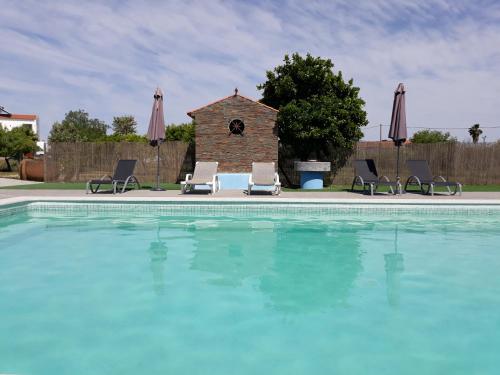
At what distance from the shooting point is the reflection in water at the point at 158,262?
16.4 feet

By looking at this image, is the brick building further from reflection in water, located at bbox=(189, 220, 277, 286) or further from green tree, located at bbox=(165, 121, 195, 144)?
green tree, located at bbox=(165, 121, 195, 144)

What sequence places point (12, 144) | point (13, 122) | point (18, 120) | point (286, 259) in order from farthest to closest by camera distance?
point (18, 120) → point (13, 122) → point (12, 144) → point (286, 259)

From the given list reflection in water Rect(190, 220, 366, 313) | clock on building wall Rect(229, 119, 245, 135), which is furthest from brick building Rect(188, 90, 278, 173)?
reflection in water Rect(190, 220, 366, 313)

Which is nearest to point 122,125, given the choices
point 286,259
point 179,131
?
point 179,131

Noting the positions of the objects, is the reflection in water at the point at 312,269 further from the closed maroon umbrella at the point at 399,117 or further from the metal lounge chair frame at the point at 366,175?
the closed maroon umbrella at the point at 399,117

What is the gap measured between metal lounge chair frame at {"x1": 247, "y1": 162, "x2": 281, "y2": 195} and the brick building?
2053 millimetres

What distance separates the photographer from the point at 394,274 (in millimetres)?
5516

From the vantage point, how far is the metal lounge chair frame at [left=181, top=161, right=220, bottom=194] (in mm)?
12570

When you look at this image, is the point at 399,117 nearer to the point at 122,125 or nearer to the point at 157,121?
the point at 157,121

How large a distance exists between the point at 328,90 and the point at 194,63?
5865 mm

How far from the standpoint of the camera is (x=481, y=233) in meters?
8.19

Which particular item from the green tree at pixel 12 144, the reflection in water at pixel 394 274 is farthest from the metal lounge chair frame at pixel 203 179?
the green tree at pixel 12 144

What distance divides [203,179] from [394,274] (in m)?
8.27

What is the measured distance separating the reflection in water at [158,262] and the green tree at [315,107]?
8946 mm
